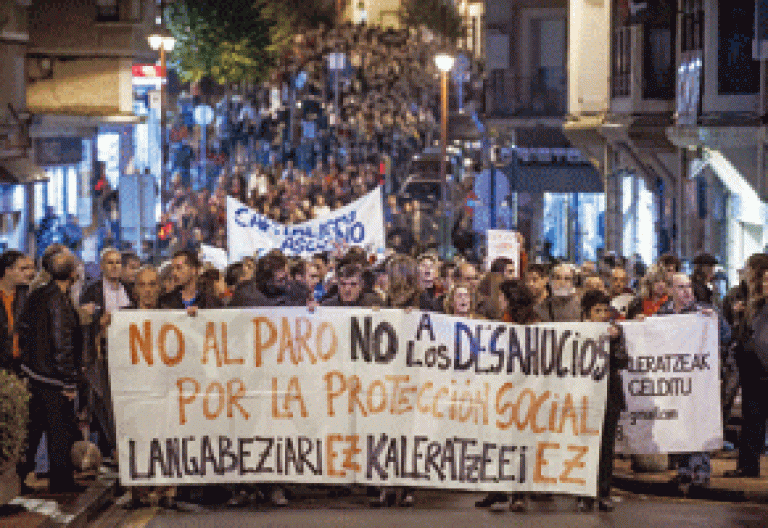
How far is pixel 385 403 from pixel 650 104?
22898 millimetres

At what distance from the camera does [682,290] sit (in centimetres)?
1422

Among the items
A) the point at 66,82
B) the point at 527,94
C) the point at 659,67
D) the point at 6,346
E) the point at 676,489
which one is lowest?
the point at 676,489

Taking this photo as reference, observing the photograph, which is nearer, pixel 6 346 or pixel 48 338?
pixel 48 338

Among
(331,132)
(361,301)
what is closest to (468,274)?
(361,301)

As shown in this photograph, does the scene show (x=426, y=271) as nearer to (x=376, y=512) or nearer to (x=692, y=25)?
(x=376, y=512)

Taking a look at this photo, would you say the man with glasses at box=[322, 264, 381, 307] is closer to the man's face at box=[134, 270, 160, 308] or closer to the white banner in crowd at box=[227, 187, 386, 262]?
the man's face at box=[134, 270, 160, 308]

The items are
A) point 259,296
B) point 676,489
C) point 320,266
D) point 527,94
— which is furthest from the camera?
point 527,94

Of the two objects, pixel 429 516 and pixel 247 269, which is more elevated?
pixel 247 269

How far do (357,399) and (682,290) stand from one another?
2.89 metres

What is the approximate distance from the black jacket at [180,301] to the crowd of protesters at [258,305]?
0.03 feet

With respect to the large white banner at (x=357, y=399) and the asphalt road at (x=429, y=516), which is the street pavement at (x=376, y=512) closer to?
the asphalt road at (x=429, y=516)

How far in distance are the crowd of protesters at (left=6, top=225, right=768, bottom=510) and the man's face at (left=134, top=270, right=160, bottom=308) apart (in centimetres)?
1

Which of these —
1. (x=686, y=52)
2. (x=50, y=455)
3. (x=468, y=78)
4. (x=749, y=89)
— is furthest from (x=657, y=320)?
(x=468, y=78)

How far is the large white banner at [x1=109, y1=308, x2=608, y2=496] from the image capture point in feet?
42.9
